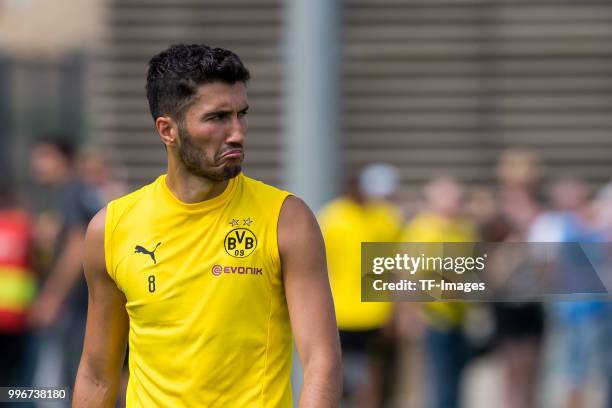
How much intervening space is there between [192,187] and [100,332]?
0.48m

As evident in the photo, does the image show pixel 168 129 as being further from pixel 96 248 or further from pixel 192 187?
pixel 96 248

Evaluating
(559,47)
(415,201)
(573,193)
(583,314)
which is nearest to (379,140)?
(415,201)

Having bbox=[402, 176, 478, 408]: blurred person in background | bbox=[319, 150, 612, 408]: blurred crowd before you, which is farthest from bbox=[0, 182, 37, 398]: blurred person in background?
bbox=[402, 176, 478, 408]: blurred person in background

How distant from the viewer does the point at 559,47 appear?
15578 millimetres

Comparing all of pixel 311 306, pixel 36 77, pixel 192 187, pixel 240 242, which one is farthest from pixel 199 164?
pixel 36 77

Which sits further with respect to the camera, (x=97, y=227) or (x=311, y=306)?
(x=97, y=227)

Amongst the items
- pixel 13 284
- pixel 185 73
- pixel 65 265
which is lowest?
pixel 13 284

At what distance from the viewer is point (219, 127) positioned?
3584 millimetres

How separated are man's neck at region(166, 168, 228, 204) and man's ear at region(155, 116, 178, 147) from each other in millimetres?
83

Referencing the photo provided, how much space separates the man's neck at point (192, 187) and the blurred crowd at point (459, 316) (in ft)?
16.2

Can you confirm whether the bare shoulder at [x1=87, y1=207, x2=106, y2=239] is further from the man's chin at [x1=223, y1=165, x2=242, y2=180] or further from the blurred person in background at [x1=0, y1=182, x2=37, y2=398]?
the blurred person in background at [x1=0, y1=182, x2=37, y2=398]

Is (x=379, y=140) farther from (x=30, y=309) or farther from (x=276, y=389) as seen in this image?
(x=276, y=389)

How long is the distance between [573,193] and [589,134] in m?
5.07

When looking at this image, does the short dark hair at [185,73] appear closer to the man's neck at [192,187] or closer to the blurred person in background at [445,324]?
the man's neck at [192,187]
